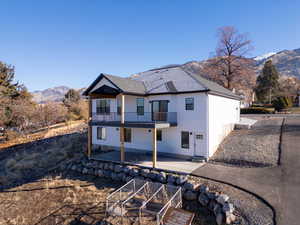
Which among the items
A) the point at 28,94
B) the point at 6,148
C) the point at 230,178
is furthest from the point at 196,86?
the point at 28,94

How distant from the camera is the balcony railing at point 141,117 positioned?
1459 cm

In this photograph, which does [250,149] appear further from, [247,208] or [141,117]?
[141,117]

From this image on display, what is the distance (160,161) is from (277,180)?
7557mm

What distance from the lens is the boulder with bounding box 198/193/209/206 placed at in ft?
28.2

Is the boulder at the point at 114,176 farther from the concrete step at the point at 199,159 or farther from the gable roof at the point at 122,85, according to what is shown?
the gable roof at the point at 122,85

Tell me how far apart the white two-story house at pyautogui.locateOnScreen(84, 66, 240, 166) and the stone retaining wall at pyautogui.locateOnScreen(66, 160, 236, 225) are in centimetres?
129

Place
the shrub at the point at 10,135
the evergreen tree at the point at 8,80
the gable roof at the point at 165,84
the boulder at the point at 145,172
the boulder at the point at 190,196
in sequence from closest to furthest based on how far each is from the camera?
the boulder at the point at 190,196
the boulder at the point at 145,172
the gable roof at the point at 165,84
the shrub at the point at 10,135
the evergreen tree at the point at 8,80

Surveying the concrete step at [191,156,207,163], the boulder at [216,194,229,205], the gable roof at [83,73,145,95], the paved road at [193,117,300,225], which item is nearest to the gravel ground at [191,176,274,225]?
the boulder at [216,194,229,205]

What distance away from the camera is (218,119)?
50.6 ft

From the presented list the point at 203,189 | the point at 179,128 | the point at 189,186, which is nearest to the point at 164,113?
the point at 179,128

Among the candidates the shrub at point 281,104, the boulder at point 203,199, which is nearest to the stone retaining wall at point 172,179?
the boulder at point 203,199

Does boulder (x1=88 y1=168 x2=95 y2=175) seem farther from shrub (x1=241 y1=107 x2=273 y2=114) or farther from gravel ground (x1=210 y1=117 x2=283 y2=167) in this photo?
shrub (x1=241 y1=107 x2=273 y2=114)

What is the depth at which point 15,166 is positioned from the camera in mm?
16500

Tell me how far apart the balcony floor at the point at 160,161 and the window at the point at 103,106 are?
4.57 metres
